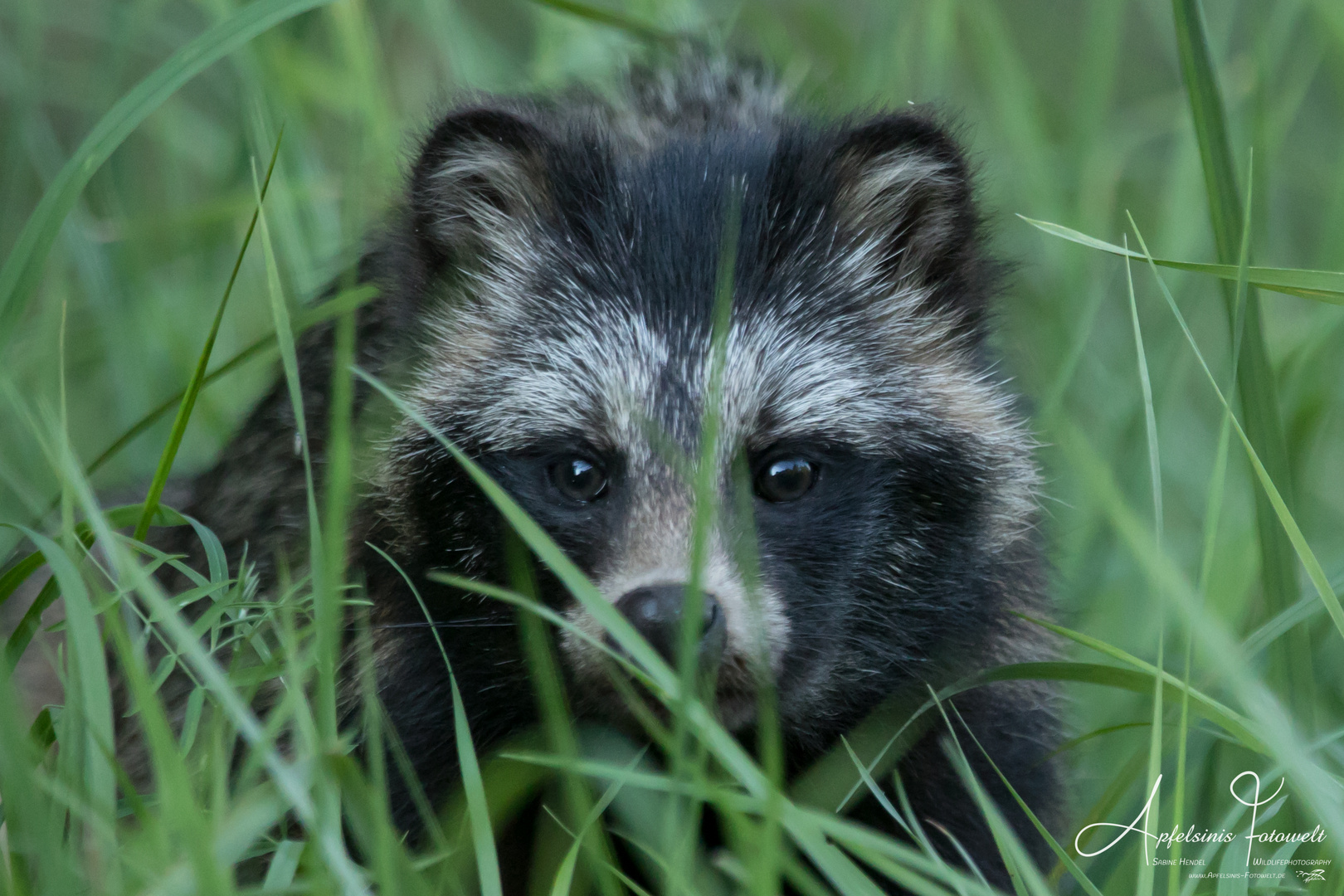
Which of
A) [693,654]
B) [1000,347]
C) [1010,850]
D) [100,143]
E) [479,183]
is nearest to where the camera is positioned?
[693,654]

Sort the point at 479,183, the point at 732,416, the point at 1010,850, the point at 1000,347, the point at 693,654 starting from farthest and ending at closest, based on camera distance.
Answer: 1. the point at 1000,347
2. the point at 479,183
3. the point at 732,416
4. the point at 1010,850
5. the point at 693,654

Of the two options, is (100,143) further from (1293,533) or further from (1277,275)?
(1293,533)

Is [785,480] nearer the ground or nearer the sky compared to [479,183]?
nearer the ground

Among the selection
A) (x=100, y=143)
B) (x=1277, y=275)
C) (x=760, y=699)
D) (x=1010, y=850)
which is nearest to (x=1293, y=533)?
(x=1277, y=275)

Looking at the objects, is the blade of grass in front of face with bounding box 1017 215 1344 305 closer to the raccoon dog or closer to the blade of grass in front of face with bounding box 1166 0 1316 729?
the blade of grass in front of face with bounding box 1166 0 1316 729

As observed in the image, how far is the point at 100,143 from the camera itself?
2545 mm

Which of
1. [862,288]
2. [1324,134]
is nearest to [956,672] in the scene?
[862,288]

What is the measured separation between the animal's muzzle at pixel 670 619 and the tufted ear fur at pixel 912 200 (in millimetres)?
1156

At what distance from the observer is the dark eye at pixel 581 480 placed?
2.88 metres

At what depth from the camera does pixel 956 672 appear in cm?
314

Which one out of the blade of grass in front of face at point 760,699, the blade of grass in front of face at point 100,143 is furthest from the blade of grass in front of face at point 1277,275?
the blade of grass in front of face at point 100,143

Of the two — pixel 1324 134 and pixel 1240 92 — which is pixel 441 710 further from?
pixel 1324 134

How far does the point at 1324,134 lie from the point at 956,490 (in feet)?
16.7

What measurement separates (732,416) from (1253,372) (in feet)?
3.43
